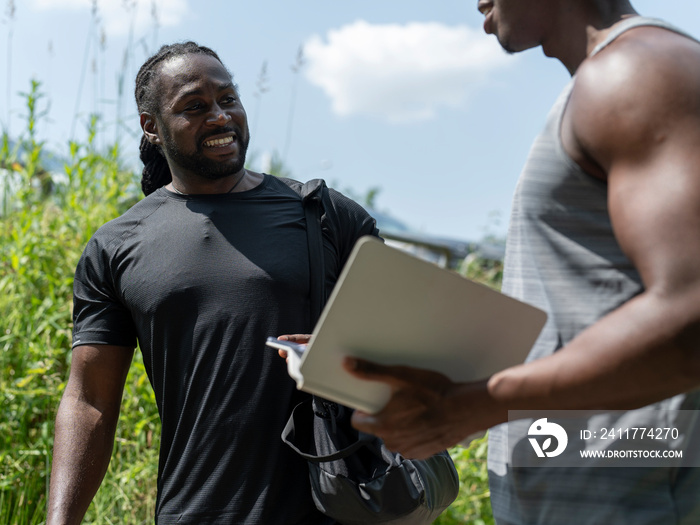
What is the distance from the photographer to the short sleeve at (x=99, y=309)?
2180 mm

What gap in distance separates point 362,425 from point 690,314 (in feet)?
1.61

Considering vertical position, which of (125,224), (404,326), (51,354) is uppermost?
(404,326)

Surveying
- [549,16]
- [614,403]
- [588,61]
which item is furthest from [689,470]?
[549,16]

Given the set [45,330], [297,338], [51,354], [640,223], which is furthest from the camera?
[45,330]

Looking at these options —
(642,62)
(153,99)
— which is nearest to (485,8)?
(642,62)

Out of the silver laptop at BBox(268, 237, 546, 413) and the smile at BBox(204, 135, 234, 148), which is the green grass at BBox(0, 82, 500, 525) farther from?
the silver laptop at BBox(268, 237, 546, 413)

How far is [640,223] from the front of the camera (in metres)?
0.96

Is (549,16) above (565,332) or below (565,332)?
above

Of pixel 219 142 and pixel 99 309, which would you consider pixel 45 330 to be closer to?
pixel 99 309

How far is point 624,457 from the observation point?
1.12m

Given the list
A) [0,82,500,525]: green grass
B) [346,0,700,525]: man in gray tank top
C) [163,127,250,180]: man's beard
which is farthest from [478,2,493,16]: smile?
[0,82,500,525]: green grass

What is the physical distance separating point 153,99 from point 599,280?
5.97 feet

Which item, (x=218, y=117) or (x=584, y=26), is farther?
(x=218, y=117)

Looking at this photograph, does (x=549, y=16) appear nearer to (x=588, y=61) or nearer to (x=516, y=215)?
(x=588, y=61)
